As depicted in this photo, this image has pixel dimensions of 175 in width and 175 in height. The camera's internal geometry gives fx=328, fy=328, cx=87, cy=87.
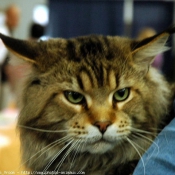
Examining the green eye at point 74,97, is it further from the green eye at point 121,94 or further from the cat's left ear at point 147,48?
the cat's left ear at point 147,48

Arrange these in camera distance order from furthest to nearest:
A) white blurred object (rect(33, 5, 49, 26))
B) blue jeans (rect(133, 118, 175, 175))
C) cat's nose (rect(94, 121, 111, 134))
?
white blurred object (rect(33, 5, 49, 26)) → cat's nose (rect(94, 121, 111, 134)) → blue jeans (rect(133, 118, 175, 175))

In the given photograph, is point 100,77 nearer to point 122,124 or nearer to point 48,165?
point 122,124

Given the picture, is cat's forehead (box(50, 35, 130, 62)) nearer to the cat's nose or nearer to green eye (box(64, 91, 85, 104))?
green eye (box(64, 91, 85, 104))

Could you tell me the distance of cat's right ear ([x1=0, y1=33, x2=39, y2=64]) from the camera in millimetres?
958

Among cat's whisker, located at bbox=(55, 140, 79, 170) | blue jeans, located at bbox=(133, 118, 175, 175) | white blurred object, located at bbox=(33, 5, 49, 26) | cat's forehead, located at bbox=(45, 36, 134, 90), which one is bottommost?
white blurred object, located at bbox=(33, 5, 49, 26)

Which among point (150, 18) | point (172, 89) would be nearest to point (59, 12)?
point (150, 18)

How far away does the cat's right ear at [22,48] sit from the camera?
0.96 metres

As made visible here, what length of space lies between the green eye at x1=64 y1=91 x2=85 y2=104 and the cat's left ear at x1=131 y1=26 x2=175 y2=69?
0.21 meters

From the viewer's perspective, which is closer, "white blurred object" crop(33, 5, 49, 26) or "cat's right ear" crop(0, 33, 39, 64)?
"cat's right ear" crop(0, 33, 39, 64)

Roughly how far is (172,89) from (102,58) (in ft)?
1.06

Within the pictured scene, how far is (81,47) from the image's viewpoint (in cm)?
104

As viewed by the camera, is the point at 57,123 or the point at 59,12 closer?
the point at 57,123

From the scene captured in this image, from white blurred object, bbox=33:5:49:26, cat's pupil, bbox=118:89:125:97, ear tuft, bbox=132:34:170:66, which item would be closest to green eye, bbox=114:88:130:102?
cat's pupil, bbox=118:89:125:97

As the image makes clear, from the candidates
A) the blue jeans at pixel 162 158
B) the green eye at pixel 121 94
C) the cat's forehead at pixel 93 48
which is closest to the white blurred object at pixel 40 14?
the cat's forehead at pixel 93 48
